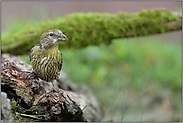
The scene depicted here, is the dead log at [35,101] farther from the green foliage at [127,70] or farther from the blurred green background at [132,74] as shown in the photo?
the green foliage at [127,70]

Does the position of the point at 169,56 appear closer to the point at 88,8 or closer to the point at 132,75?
the point at 132,75

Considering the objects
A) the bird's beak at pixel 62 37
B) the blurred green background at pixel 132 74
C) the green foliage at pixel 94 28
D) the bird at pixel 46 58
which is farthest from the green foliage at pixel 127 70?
the bird's beak at pixel 62 37

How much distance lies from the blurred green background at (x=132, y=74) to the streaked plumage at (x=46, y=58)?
2.08m

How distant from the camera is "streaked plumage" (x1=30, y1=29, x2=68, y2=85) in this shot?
9.07 feet

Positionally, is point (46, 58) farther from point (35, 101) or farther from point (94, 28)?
point (94, 28)

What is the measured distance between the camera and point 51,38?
2705 millimetres

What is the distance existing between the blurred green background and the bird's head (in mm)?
2238

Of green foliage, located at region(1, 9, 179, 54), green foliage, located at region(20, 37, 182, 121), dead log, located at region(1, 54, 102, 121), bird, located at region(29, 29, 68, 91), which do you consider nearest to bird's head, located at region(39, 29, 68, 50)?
bird, located at region(29, 29, 68, 91)

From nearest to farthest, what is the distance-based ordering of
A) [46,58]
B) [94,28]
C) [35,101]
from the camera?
[35,101] → [46,58] → [94,28]

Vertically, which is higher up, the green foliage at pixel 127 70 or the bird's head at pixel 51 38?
the bird's head at pixel 51 38

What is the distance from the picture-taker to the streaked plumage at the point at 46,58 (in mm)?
2766

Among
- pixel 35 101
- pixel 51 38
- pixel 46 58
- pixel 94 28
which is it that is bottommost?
pixel 35 101

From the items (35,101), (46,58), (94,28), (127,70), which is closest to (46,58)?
(46,58)

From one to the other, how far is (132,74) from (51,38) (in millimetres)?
3911
